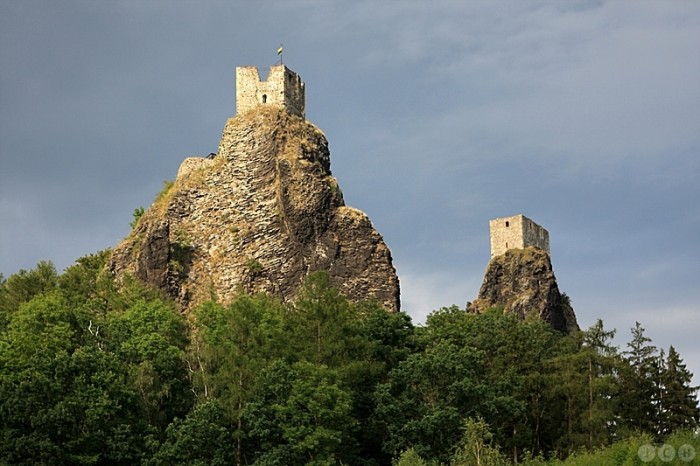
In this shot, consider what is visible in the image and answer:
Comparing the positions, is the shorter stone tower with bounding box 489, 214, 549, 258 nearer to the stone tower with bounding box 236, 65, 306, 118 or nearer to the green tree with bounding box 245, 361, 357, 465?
the stone tower with bounding box 236, 65, 306, 118

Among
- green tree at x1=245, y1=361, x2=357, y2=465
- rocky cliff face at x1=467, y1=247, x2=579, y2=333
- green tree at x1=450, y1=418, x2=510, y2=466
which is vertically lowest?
green tree at x1=450, y1=418, x2=510, y2=466

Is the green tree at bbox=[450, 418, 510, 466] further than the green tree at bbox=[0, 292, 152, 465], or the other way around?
the green tree at bbox=[0, 292, 152, 465]

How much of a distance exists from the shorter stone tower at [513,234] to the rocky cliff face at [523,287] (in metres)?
1.13

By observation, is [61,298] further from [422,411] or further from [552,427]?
[552,427]

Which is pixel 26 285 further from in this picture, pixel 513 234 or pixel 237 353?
pixel 513 234

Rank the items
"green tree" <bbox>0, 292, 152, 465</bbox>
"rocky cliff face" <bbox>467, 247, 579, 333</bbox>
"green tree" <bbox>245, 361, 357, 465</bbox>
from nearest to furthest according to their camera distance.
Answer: "green tree" <bbox>0, 292, 152, 465</bbox> → "green tree" <bbox>245, 361, 357, 465</bbox> → "rocky cliff face" <bbox>467, 247, 579, 333</bbox>

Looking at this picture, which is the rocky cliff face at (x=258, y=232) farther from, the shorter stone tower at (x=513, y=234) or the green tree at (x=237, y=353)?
the shorter stone tower at (x=513, y=234)

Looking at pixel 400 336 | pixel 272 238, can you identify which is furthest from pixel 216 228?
pixel 400 336

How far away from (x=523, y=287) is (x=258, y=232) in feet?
119

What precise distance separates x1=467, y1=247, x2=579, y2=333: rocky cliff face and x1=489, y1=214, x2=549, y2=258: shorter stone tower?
3.70 feet

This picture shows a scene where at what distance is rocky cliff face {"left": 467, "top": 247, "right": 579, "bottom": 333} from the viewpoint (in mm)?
112875

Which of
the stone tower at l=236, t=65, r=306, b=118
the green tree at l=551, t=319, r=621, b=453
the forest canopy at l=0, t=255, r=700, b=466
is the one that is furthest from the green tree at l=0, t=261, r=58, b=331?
the green tree at l=551, t=319, r=621, b=453

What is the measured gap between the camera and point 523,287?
115 meters

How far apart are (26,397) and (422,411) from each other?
1935 cm
